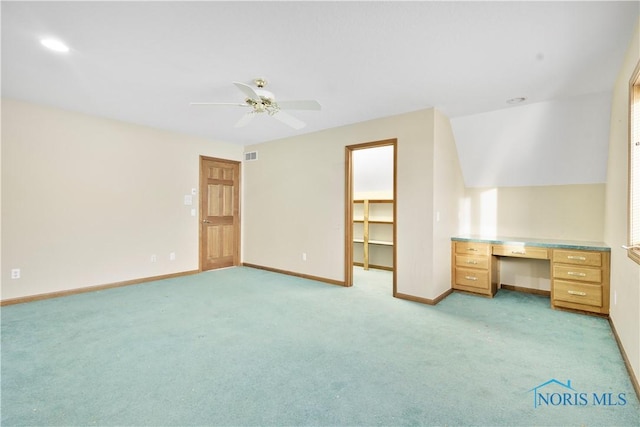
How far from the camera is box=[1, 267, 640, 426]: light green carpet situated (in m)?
1.78

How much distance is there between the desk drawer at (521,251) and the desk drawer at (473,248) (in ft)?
0.32

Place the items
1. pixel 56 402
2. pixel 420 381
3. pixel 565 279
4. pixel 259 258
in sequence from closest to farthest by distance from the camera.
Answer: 1. pixel 56 402
2. pixel 420 381
3. pixel 565 279
4. pixel 259 258

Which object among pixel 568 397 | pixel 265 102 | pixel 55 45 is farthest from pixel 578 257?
pixel 55 45

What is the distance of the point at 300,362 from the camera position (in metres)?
2.34

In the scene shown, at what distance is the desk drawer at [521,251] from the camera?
371 cm

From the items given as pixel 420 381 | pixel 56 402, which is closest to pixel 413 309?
pixel 420 381

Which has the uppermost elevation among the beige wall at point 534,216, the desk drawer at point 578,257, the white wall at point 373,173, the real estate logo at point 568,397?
the white wall at point 373,173

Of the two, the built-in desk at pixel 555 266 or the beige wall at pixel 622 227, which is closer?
the beige wall at pixel 622 227

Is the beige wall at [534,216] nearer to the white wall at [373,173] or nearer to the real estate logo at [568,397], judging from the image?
the white wall at [373,173]

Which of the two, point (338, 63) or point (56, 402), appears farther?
point (338, 63)

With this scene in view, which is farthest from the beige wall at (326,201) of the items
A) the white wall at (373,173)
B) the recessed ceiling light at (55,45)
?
the recessed ceiling light at (55,45)

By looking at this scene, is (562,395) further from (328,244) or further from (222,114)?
(222,114)

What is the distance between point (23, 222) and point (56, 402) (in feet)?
9.71

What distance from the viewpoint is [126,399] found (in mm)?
1894
